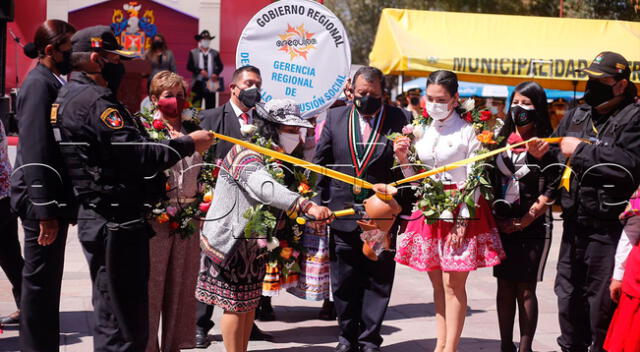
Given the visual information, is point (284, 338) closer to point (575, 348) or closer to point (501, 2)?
point (575, 348)

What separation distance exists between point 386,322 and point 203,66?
7776 mm

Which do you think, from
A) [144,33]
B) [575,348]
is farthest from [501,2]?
[575,348]

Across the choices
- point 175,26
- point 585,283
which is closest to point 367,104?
point 585,283

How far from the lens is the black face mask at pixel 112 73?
4396 mm

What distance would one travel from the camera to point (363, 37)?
1606 inches

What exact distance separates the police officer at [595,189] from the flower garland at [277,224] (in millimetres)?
1643

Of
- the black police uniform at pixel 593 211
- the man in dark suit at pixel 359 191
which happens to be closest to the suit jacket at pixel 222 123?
the man in dark suit at pixel 359 191

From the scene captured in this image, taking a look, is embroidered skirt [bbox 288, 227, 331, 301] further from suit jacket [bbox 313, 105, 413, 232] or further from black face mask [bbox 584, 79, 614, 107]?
black face mask [bbox 584, 79, 614, 107]

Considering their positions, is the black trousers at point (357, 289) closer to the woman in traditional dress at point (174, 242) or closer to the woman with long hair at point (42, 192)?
the woman in traditional dress at point (174, 242)

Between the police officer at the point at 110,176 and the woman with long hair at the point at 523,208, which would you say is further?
the woman with long hair at the point at 523,208

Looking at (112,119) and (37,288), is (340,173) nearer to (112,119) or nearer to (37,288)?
(112,119)

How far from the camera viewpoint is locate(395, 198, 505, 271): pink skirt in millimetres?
5234

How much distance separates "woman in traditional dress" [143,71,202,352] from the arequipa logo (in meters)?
1.33

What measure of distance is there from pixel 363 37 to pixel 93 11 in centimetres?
2932
